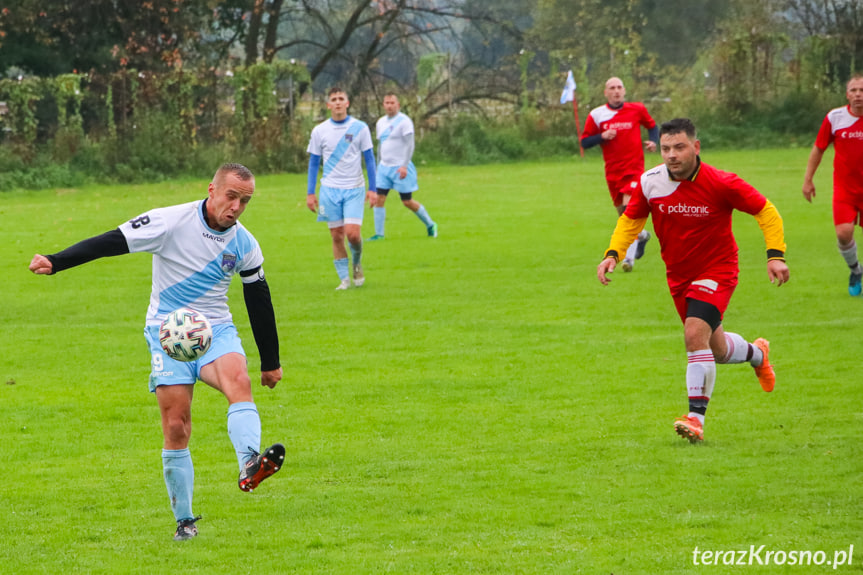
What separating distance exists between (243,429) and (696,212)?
11.8ft

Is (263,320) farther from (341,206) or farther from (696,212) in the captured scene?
(341,206)

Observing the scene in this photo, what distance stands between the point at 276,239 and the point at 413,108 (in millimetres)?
17531

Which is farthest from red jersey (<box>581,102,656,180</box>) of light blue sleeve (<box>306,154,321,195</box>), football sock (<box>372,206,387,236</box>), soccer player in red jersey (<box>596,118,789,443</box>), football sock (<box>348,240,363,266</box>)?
soccer player in red jersey (<box>596,118,789,443</box>)

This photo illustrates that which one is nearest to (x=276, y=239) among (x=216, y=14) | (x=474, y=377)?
(x=474, y=377)

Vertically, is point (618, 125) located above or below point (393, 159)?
above

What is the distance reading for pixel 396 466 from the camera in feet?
25.6

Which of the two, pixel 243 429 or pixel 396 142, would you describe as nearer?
pixel 243 429

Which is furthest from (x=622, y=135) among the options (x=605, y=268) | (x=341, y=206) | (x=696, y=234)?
(x=605, y=268)

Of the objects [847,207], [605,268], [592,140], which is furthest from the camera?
[592,140]

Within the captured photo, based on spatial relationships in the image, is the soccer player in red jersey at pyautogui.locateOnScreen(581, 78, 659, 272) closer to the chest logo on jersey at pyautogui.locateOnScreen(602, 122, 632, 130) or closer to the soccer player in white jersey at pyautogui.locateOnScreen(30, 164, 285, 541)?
the chest logo on jersey at pyautogui.locateOnScreen(602, 122, 632, 130)

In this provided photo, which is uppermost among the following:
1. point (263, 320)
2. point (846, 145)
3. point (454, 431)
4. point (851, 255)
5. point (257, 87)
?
point (846, 145)

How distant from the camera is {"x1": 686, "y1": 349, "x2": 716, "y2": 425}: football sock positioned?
812 cm

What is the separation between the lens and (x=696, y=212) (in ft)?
26.7

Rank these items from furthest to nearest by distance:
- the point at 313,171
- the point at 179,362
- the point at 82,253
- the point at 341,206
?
the point at 341,206
the point at 313,171
the point at 179,362
the point at 82,253
